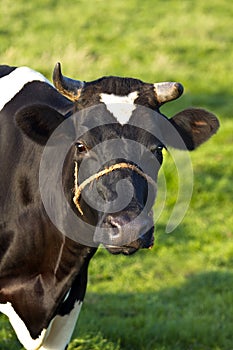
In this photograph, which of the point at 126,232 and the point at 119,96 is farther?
the point at 119,96

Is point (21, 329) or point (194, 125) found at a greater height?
point (194, 125)

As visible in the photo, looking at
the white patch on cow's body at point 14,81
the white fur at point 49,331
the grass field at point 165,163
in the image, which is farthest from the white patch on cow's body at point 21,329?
the white patch on cow's body at point 14,81

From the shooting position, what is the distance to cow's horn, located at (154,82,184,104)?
4.37m

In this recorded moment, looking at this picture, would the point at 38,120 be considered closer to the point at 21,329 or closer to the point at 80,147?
the point at 80,147

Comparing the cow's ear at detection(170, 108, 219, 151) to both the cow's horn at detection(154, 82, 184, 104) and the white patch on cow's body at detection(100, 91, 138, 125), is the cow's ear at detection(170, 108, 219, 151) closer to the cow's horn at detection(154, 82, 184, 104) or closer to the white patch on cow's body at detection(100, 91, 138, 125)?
the cow's horn at detection(154, 82, 184, 104)

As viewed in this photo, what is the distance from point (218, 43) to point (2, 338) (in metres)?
12.7

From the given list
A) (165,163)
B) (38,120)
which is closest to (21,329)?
(38,120)

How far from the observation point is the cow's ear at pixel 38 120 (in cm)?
444

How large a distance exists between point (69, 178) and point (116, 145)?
1.73 ft

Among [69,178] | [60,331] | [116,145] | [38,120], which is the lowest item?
[60,331]

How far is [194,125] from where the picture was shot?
464 cm

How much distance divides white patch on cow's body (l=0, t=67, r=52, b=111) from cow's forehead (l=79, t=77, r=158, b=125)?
0.80 meters

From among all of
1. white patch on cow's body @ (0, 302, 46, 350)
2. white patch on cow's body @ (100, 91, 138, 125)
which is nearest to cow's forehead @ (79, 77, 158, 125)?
white patch on cow's body @ (100, 91, 138, 125)

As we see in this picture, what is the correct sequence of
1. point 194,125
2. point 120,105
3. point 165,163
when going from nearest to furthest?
1. point 120,105
2. point 194,125
3. point 165,163
